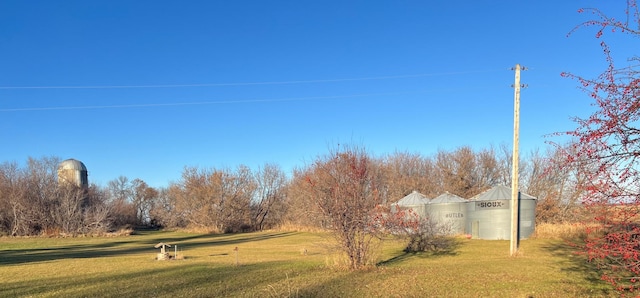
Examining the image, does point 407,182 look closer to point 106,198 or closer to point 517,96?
point 517,96

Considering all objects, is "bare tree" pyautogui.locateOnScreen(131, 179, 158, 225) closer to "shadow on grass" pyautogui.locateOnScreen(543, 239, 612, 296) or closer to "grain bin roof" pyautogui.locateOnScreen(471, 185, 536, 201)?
"grain bin roof" pyautogui.locateOnScreen(471, 185, 536, 201)

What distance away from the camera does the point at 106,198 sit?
49250 mm

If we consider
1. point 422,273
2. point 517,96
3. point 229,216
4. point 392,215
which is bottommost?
point 229,216

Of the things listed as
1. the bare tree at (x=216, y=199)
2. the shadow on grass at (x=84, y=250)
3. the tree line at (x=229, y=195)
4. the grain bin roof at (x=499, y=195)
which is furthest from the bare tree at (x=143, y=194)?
the grain bin roof at (x=499, y=195)

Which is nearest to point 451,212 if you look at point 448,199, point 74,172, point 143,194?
point 448,199

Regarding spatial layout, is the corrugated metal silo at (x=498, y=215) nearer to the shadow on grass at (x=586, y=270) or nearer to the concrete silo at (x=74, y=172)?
the shadow on grass at (x=586, y=270)

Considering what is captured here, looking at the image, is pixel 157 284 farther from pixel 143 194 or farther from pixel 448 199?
pixel 143 194

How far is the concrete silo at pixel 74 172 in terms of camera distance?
4990 centimetres

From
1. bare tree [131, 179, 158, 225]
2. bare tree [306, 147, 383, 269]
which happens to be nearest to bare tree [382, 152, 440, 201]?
bare tree [306, 147, 383, 269]

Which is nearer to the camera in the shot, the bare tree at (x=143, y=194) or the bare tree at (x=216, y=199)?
the bare tree at (x=216, y=199)

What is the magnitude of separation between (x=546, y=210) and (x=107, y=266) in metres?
32.3

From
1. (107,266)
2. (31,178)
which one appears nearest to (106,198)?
(31,178)

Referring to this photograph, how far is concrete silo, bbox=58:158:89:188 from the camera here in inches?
1964

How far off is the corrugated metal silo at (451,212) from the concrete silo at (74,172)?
4166 cm
